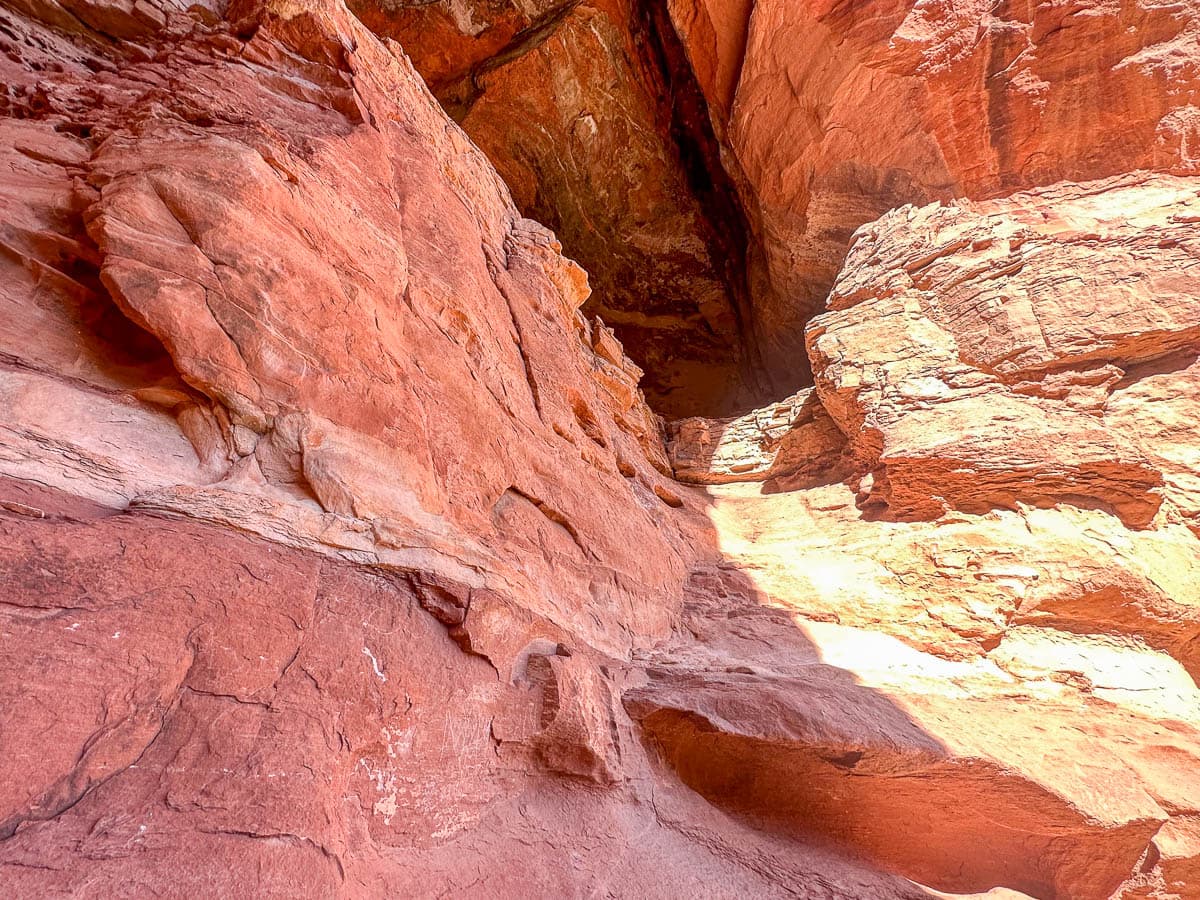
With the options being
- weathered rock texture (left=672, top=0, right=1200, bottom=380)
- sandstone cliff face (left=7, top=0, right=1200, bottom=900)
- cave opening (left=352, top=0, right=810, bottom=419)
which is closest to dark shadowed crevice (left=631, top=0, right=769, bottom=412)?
cave opening (left=352, top=0, right=810, bottom=419)

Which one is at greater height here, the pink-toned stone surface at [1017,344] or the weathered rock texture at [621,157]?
the weathered rock texture at [621,157]

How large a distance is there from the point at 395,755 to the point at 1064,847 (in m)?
5.64

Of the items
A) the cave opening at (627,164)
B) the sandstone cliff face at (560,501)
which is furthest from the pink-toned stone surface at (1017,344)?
the cave opening at (627,164)

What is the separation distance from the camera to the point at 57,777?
6.34 ft

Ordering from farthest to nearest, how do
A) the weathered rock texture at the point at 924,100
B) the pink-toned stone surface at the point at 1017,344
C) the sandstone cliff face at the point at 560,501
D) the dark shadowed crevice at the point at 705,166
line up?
the dark shadowed crevice at the point at 705,166 → the weathered rock texture at the point at 924,100 → the pink-toned stone surface at the point at 1017,344 → the sandstone cliff face at the point at 560,501

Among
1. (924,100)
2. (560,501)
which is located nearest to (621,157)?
(924,100)

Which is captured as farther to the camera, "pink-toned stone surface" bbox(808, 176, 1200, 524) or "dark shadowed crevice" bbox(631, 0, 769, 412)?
"dark shadowed crevice" bbox(631, 0, 769, 412)

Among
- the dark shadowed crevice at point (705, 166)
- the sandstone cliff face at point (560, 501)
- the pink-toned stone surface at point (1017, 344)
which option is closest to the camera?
the sandstone cliff face at point (560, 501)

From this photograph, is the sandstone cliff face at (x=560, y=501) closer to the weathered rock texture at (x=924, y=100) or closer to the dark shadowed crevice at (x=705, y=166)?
the weathered rock texture at (x=924, y=100)

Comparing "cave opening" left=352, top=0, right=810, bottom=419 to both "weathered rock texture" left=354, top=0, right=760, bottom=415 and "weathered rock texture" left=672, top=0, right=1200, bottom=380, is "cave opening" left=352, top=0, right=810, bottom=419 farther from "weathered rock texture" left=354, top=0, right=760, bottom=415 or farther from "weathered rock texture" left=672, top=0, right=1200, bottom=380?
"weathered rock texture" left=672, top=0, right=1200, bottom=380

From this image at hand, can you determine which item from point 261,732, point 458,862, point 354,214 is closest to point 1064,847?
point 458,862

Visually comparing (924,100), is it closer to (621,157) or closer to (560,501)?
(621,157)

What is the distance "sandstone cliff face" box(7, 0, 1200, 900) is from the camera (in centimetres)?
248

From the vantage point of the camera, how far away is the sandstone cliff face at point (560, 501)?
97.7 inches
